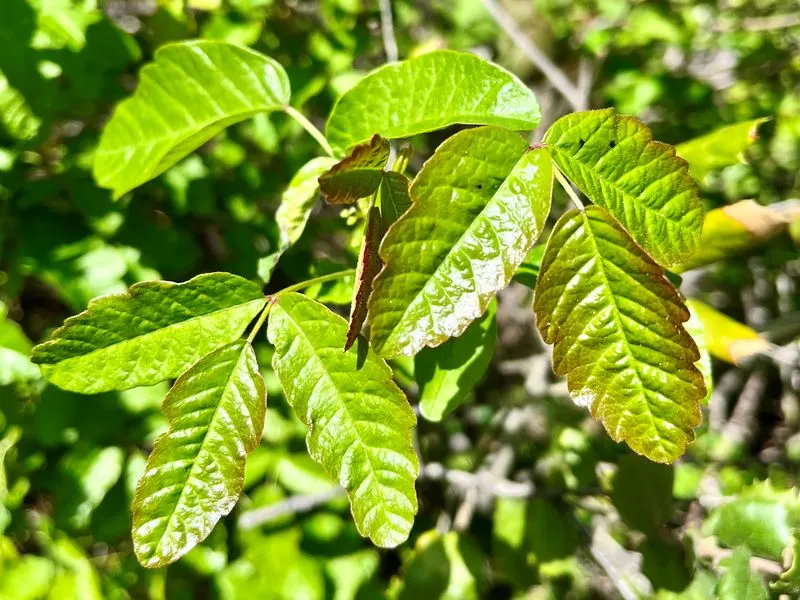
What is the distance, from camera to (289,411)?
5.43 ft

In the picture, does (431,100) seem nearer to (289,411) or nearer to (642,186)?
(642,186)

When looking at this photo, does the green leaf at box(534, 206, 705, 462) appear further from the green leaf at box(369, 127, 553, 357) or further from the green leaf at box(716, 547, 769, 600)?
the green leaf at box(716, 547, 769, 600)

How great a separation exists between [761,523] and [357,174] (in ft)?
2.77

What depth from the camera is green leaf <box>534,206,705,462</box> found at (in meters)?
0.68

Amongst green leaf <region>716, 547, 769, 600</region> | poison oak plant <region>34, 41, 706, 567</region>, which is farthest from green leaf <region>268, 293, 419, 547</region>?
green leaf <region>716, 547, 769, 600</region>

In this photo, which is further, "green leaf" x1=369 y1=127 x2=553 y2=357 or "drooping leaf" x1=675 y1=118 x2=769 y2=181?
"drooping leaf" x1=675 y1=118 x2=769 y2=181

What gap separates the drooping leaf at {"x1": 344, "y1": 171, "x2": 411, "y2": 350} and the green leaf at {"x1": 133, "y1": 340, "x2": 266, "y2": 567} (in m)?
0.18

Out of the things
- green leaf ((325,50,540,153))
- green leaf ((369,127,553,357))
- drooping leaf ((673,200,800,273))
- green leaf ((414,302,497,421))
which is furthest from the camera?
drooping leaf ((673,200,800,273))

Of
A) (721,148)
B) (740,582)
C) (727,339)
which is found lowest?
(740,582)

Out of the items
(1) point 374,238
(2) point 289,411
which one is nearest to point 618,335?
(1) point 374,238

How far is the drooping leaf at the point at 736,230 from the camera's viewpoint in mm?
1027

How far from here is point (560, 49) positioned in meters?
2.71

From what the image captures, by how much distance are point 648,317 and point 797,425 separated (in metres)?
2.19

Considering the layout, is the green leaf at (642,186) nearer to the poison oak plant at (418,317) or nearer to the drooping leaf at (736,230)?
the poison oak plant at (418,317)
